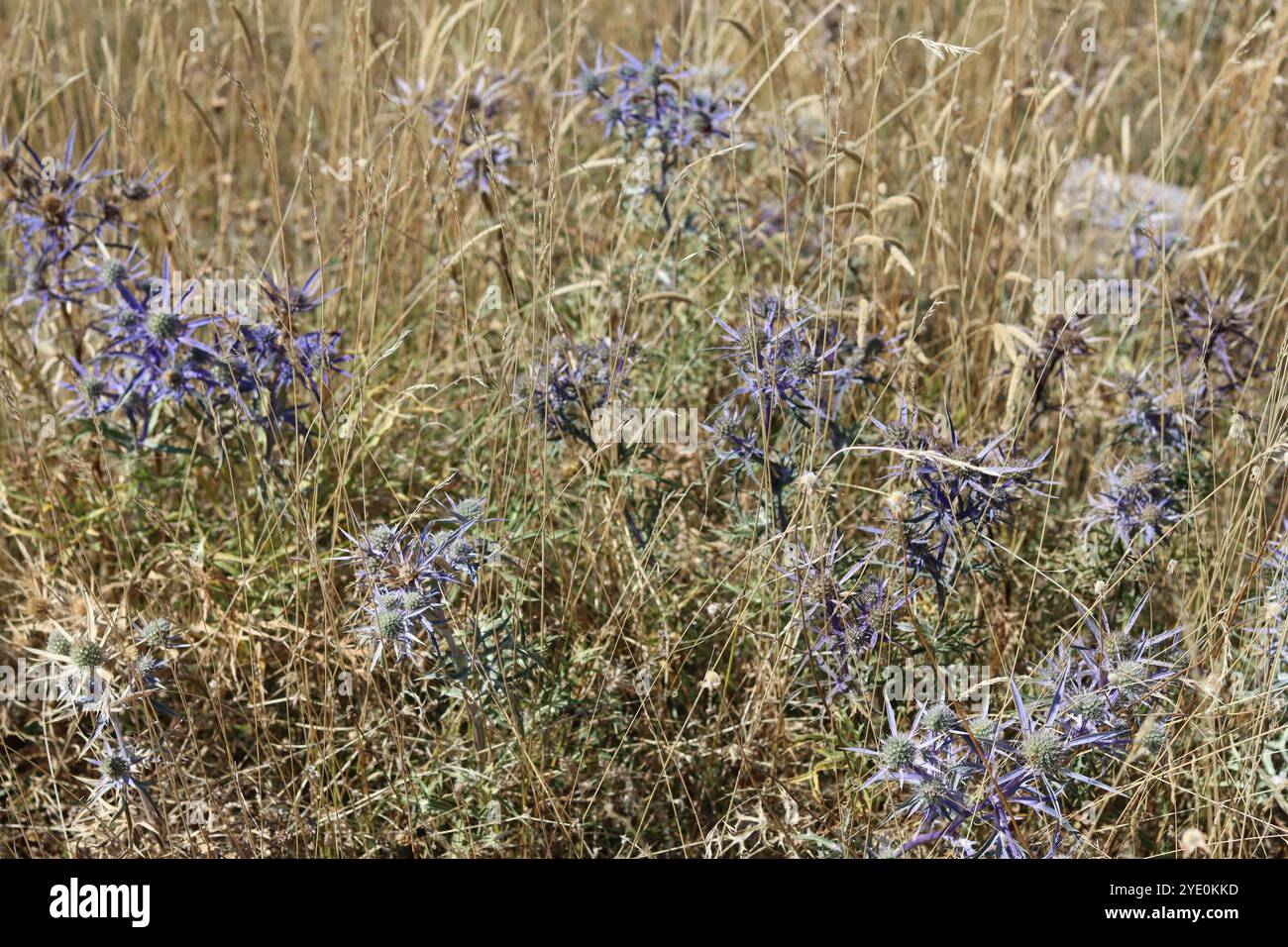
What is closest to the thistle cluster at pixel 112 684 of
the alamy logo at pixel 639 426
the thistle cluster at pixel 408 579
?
the thistle cluster at pixel 408 579

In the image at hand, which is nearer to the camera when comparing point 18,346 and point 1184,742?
point 1184,742

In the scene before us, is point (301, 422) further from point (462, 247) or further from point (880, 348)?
point (880, 348)

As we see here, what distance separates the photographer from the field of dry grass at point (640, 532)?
7.53ft

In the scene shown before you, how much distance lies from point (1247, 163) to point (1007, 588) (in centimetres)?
208

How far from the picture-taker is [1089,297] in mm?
3328

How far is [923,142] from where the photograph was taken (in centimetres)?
337

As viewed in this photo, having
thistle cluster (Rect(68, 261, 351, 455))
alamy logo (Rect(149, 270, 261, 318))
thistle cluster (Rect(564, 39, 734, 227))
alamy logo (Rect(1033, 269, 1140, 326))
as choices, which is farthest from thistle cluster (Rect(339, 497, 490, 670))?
alamy logo (Rect(1033, 269, 1140, 326))

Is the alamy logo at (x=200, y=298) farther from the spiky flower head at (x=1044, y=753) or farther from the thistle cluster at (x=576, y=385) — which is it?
the spiky flower head at (x=1044, y=753)

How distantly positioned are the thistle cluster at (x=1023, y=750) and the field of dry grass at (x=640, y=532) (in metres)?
0.01

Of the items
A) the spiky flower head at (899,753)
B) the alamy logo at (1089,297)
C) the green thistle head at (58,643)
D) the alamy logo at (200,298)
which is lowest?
the green thistle head at (58,643)

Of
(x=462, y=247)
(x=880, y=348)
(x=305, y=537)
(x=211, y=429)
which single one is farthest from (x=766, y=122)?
(x=305, y=537)

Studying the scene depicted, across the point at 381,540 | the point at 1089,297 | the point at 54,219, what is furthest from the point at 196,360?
the point at 1089,297

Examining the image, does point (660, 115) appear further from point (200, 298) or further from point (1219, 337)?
point (1219, 337)
